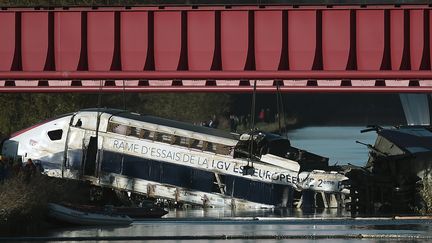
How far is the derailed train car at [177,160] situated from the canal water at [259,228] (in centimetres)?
126

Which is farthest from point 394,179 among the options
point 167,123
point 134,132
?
point 134,132

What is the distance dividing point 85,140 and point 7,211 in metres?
19.5

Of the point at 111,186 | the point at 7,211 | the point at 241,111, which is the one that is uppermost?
the point at 241,111

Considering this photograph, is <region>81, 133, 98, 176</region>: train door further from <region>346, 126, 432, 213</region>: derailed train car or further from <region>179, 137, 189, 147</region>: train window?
<region>346, 126, 432, 213</region>: derailed train car

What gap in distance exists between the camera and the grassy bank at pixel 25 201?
38156 mm

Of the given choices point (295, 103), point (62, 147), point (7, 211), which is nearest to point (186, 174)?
point (62, 147)

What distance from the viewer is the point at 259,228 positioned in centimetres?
4244

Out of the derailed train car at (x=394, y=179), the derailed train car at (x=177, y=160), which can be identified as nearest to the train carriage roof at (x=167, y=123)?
the derailed train car at (x=177, y=160)

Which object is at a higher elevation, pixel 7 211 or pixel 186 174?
pixel 186 174

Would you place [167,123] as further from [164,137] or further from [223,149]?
[223,149]

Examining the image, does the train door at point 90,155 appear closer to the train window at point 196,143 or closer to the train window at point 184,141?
the train window at point 184,141

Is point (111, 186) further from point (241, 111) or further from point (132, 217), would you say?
point (241, 111)

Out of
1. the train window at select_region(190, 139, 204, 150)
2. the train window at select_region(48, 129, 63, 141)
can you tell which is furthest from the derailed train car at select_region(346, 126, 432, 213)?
the train window at select_region(48, 129, 63, 141)

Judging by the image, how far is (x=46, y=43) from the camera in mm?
44531
